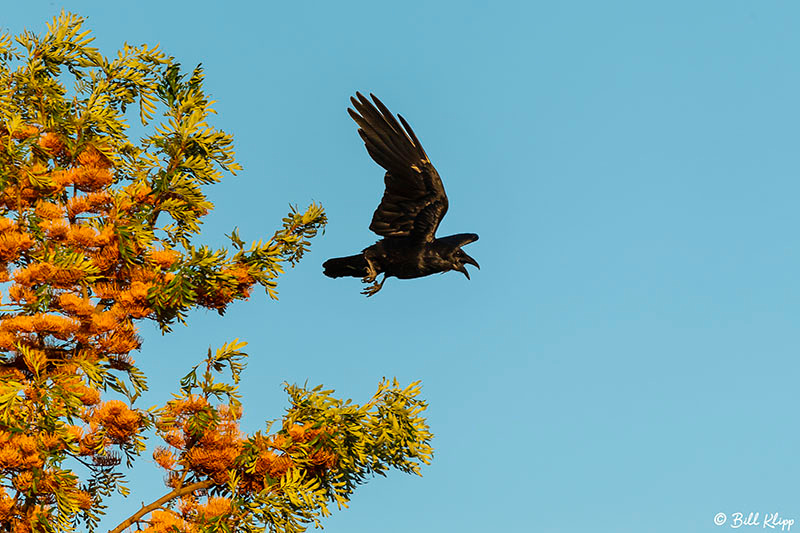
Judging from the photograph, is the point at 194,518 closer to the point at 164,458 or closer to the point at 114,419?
the point at 164,458

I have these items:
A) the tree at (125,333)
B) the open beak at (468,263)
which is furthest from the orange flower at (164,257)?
the open beak at (468,263)

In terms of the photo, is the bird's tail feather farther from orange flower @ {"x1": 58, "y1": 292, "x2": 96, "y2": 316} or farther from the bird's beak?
orange flower @ {"x1": 58, "y1": 292, "x2": 96, "y2": 316}

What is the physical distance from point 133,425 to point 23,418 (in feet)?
4.07

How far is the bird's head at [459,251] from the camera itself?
47.2 ft

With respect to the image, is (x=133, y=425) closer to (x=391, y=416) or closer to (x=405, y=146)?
(x=391, y=416)

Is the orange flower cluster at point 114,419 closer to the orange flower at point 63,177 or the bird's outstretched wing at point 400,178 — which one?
the orange flower at point 63,177

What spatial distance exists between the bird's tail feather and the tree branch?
147 inches

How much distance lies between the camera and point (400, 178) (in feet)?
43.6

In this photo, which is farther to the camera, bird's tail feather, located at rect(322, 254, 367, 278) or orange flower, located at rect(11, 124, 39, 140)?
bird's tail feather, located at rect(322, 254, 367, 278)

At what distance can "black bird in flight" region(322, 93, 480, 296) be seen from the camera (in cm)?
1301

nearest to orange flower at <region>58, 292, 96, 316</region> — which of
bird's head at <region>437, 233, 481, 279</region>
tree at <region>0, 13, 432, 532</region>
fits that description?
tree at <region>0, 13, 432, 532</region>

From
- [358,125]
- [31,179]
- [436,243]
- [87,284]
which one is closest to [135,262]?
[87,284]

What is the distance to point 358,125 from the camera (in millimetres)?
12992

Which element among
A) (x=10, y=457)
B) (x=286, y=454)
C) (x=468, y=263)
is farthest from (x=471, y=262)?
(x=10, y=457)
